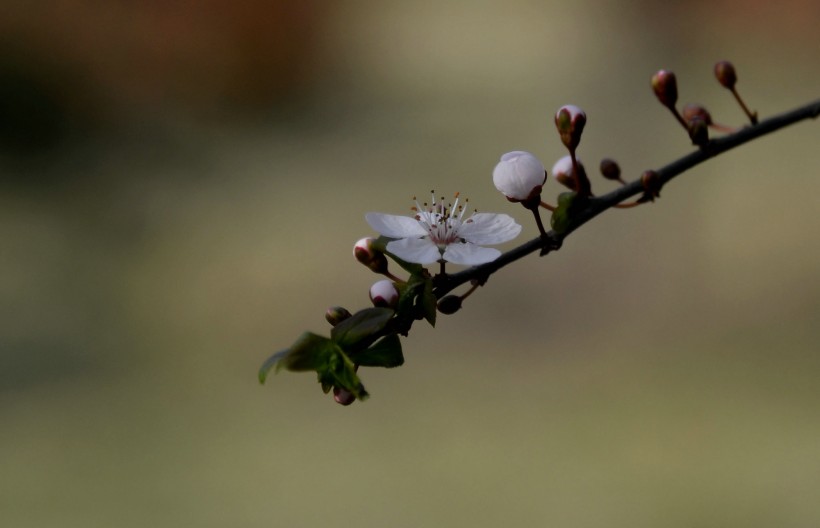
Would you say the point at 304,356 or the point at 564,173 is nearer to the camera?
the point at 304,356

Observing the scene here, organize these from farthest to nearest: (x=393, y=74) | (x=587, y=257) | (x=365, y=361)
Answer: (x=393, y=74) < (x=587, y=257) < (x=365, y=361)

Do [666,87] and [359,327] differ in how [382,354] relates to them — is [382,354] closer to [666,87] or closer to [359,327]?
[359,327]

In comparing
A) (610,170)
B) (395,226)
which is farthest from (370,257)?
(610,170)

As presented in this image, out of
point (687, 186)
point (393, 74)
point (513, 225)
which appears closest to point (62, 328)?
point (393, 74)

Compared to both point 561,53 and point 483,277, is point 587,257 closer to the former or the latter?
point 561,53

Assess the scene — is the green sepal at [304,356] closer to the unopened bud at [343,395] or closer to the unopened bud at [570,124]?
the unopened bud at [343,395]

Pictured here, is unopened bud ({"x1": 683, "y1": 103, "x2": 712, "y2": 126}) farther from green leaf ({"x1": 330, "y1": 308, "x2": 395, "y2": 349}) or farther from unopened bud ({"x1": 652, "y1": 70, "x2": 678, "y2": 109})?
green leaf ({"x1": 330, "y1": 308, "x2": 395, "y2": 349})

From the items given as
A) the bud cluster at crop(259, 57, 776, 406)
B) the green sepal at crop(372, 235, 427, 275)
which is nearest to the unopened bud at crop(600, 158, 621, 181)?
the bud cluster at crop(259, 57, 776, 406)
